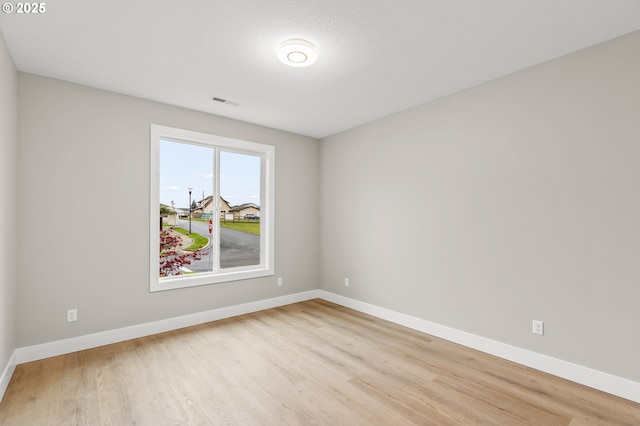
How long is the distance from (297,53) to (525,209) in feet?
7.90

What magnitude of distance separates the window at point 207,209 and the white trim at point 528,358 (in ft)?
6.72

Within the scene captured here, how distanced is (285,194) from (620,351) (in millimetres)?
3904

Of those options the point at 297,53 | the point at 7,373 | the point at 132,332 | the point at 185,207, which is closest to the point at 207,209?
the point at 185,207

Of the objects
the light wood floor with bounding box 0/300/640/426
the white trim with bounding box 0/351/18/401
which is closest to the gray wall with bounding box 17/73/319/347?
Answer: the white trim with bounding box 0/351/18/401

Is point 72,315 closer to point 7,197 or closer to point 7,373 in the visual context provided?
point 7,373

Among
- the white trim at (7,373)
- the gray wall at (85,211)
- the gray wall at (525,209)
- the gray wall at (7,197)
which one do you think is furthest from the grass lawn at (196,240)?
the gray wall at (525,209)

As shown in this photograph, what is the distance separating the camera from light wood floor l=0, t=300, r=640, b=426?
1.99 m

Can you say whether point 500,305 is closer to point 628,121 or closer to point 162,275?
point 628,121

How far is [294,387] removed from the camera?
7.67ft

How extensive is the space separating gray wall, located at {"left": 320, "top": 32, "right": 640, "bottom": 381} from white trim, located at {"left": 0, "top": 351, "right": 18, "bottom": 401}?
3594 millimetres

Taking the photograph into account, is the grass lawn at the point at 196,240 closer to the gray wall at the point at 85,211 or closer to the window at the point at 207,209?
the window at the point at 207,209

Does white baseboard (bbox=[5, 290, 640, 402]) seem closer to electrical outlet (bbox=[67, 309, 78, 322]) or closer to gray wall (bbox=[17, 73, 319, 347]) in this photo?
gray wall (bbox=[17, 73, 319, 347])

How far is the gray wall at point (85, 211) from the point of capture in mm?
2764

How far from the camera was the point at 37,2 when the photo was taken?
1.91m
